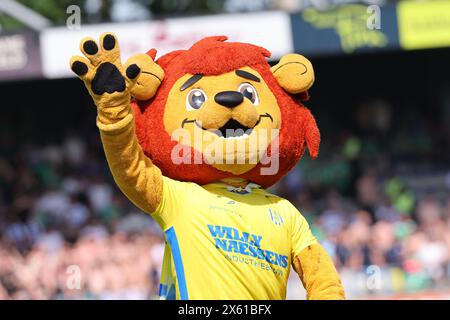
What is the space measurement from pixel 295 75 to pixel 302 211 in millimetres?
6442

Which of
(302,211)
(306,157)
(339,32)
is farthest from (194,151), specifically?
(306,157)

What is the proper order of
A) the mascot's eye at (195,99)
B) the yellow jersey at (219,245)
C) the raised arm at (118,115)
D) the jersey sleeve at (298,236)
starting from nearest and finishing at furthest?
the raised arm at (118,115) → the yellow jersey at (219,245) → the mascot's eye at (195,99) → the jersey sleeve at (298,236)

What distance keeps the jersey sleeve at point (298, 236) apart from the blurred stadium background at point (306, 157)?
4467mm

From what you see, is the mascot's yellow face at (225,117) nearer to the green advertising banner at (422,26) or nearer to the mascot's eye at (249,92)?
the mascot's eye at (249,92)

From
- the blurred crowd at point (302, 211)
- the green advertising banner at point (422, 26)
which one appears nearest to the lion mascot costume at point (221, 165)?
the blurred crowd at point (302, 211)

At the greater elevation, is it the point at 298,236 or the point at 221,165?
the point at 221,165

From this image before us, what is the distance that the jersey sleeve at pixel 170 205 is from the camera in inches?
154

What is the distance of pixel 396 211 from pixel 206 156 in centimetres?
703

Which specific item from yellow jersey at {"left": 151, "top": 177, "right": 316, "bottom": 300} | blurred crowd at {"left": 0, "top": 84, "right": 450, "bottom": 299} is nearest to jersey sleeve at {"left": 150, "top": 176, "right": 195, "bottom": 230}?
yellow jersey at {"left": 151, "top": 177, "right": 316, "bottom": 300}

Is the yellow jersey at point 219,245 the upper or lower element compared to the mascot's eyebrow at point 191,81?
lower

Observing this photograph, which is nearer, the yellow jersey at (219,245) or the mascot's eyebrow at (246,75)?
the yellow jersey at (219,245)

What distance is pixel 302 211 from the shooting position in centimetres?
Result: 1049

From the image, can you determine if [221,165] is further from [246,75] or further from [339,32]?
[339,32]
